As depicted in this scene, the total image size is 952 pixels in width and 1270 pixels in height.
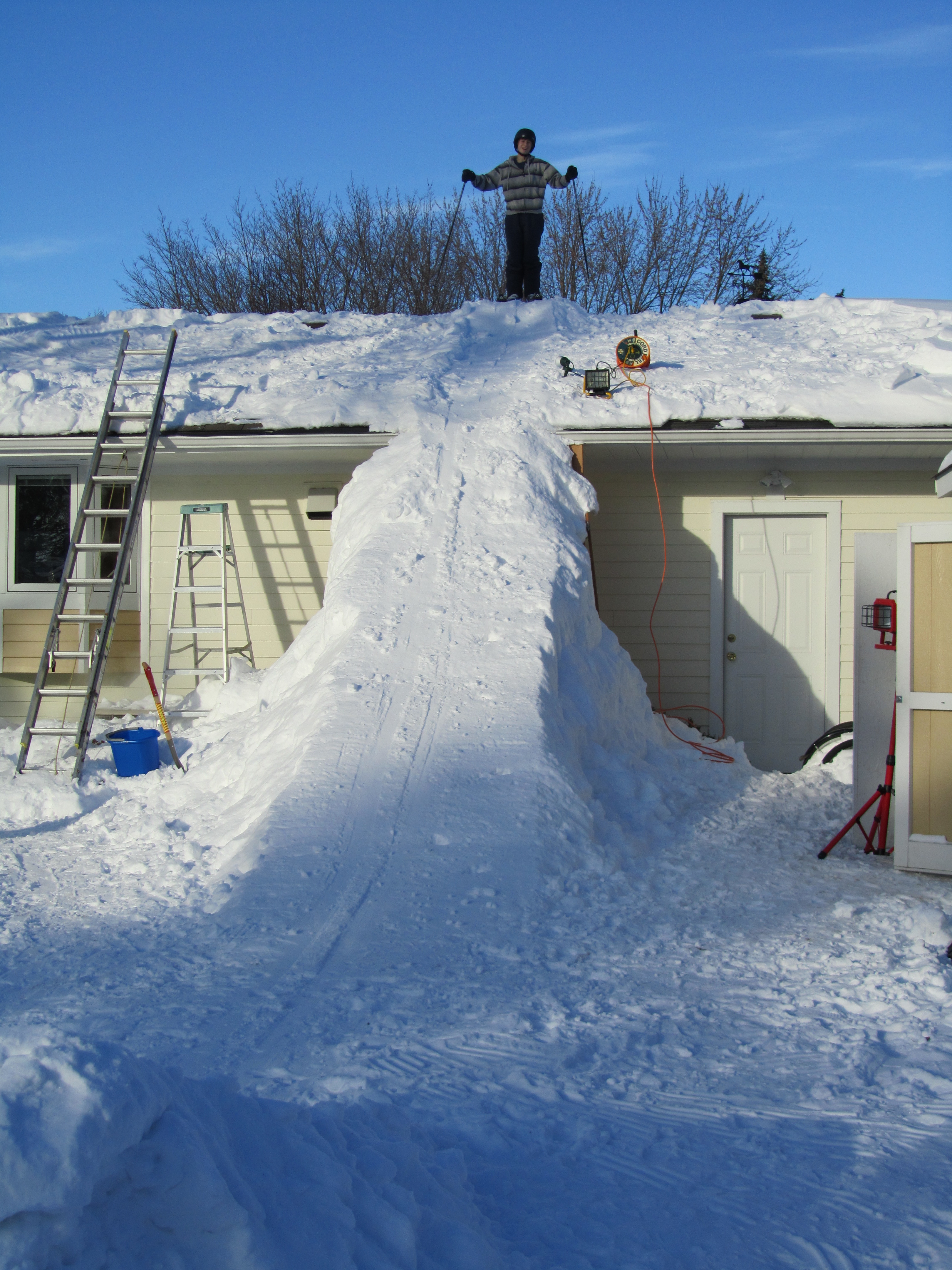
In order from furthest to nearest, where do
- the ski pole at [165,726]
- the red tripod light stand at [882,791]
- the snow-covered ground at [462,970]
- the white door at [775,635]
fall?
the white door at [775,635] < the ski pole at [165,726] < the red tripod light stand at [882,791] < the snow-covered ground at [462,970]

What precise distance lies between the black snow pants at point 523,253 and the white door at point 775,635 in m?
4.87

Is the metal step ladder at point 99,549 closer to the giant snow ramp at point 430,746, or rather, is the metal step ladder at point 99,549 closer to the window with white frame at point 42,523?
the window with white frame at point 42,523

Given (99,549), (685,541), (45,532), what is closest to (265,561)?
(99,549)

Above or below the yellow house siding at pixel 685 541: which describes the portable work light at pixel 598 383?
above

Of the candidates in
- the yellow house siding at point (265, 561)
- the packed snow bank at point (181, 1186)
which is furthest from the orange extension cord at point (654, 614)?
the packed snow bank at point (181, 1186)

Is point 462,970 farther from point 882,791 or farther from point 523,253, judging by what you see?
point 523,253

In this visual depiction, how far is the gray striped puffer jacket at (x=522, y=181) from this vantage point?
11250 mm

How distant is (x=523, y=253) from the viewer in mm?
11508

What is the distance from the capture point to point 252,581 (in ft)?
29.3

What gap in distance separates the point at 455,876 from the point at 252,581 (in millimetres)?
5336

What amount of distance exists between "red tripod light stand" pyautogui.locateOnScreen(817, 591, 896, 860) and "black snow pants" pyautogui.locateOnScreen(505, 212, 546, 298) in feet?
23.3

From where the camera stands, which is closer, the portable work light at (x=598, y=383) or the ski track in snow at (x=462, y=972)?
the ski track in snow at (x=462, y=972)

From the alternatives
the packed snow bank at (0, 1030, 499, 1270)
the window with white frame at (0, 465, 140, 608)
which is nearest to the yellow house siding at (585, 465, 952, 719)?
the window with white frame at (0, 465, 140, 608)

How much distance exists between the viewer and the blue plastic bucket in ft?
22.5
